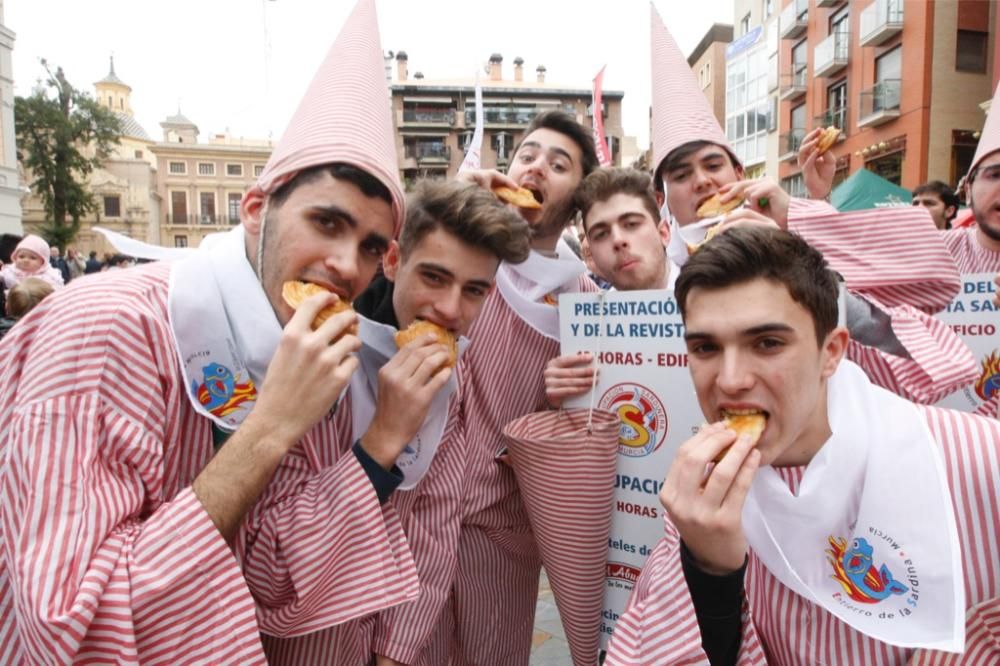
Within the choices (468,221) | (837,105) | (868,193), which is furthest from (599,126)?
(837,105)

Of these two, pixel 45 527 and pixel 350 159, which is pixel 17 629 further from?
pixel 350 159

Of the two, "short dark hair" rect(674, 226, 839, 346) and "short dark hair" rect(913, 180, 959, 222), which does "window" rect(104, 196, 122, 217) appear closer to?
"short dark hair" rect(913, 180, 959, 222)

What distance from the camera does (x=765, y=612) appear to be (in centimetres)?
156

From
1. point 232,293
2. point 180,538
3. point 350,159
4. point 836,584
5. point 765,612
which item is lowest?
point 765,612

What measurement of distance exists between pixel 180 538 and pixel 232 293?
2.04 ft

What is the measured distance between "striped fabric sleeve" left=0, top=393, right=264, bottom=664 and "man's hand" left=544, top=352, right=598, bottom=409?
129 cm

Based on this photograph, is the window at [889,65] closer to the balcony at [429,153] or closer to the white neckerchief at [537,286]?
the white neckerchief at [537,286]

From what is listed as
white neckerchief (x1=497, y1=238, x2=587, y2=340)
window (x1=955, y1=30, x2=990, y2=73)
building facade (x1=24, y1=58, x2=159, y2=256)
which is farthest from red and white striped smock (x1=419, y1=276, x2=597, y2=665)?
building facade (x1=24, y1=58, x2=159, y2=256)

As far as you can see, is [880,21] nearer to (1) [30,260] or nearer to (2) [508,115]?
(1) [30,260]

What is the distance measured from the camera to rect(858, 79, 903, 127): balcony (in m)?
20.7

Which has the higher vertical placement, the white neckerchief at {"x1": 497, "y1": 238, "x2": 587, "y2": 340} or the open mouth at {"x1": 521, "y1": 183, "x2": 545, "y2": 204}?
the open mouth at {"x1": 521, "y1": 183, "x2": 545, "y2": 204}

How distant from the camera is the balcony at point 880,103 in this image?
67.9 feet

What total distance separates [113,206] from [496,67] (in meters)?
41.3

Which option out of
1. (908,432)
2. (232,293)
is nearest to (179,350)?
(232,293)
